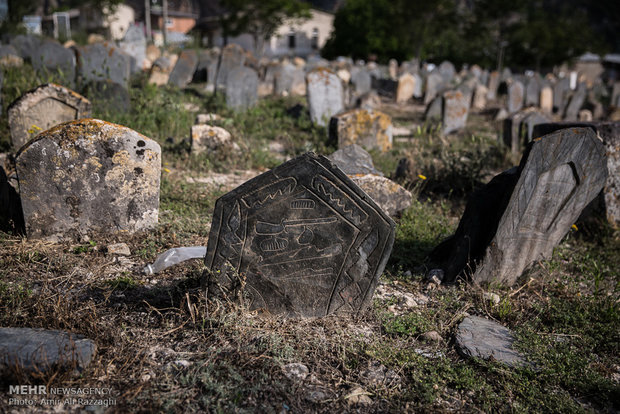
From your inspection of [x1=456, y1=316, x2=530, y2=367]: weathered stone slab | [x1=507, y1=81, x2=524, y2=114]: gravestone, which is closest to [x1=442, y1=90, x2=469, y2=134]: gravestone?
[x1=507, y1=81, x2=524, y2=114]: gravestone

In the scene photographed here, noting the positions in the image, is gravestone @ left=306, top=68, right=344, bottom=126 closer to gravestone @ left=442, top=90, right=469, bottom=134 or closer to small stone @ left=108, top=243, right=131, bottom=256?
gravestone @ left=442, top=90, right=469, bottom=134

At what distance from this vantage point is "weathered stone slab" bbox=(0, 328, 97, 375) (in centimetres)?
238

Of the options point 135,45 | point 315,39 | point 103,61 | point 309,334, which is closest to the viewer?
point 309,334

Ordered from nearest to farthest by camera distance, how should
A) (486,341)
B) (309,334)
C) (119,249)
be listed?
(309,334) → (486,341) → (119,249)

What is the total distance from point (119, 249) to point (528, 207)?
355 centimetres

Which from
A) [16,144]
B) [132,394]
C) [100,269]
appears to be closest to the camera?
[132,394]

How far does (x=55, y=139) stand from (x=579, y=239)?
18.3ft

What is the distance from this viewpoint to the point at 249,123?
8641 mm

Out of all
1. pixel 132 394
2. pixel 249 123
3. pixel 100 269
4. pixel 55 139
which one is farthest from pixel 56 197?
pixel 249 123

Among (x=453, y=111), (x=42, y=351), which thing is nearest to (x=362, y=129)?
(x=453, y=111)

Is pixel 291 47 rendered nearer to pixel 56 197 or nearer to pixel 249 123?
pixel 249 123

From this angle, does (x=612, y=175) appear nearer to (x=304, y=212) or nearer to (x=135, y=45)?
(x=304, y=212)

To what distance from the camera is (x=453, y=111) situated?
985cm

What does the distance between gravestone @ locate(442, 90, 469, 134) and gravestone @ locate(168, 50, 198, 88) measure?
272 inches
